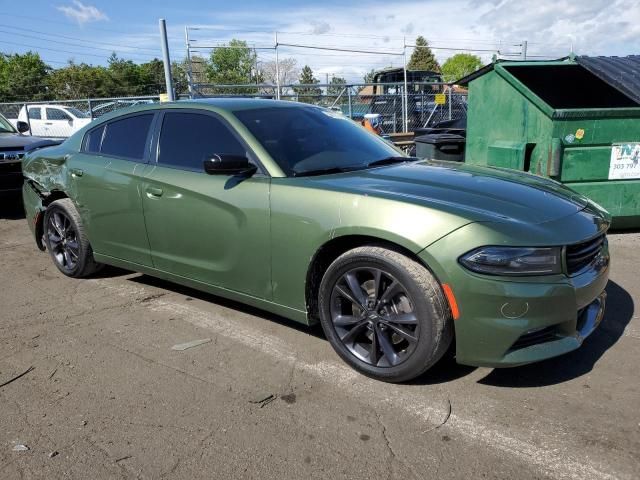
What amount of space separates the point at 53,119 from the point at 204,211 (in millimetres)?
17240

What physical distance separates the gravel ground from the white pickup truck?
51.4ft

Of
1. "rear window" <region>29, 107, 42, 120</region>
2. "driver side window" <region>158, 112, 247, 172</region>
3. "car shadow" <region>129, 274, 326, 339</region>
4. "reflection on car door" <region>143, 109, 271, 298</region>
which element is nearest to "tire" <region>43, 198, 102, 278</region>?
"car shadow" <region>129, 274, 326, 339</region>

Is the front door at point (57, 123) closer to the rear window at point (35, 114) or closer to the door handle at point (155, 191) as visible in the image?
the rear window at point (35, 114)

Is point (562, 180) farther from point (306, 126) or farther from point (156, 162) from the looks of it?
point (156, 162)

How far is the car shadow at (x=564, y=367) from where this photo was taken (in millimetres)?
3049

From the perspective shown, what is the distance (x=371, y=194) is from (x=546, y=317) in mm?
1094

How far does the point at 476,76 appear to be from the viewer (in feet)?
22.8

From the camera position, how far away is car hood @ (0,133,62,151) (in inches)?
314

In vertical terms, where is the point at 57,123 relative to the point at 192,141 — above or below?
below

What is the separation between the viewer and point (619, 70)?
6.34 m

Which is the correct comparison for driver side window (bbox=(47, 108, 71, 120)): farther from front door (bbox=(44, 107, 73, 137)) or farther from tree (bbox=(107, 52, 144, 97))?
tree (bbox=(107, 52, 144, 97))

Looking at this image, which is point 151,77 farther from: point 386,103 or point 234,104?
point 234,104

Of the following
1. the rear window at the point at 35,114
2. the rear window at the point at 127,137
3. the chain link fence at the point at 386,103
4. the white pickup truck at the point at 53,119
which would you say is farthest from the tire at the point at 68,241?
the rear window at the point at 35,114

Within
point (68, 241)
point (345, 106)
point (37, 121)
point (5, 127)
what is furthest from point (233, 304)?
point (37, 121)
